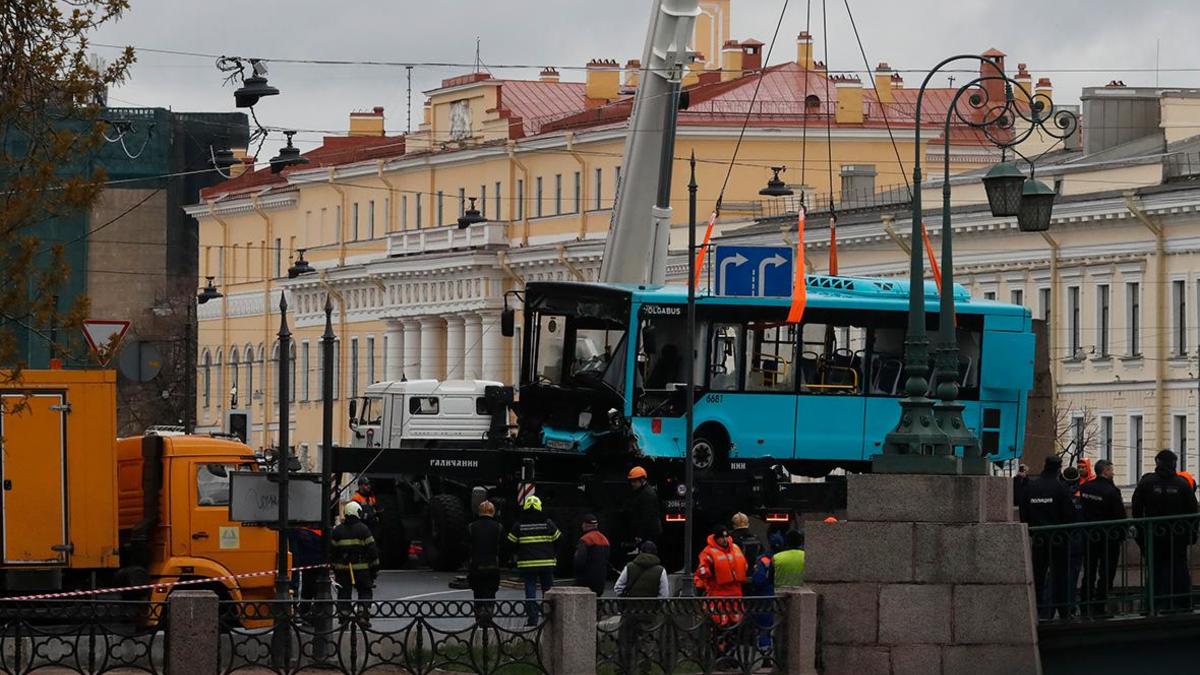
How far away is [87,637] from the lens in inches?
936

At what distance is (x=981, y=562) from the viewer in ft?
81.5

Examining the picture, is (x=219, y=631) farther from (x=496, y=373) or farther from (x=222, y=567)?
(x=496, y=373)

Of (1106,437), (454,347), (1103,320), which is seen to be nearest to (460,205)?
(454,347)

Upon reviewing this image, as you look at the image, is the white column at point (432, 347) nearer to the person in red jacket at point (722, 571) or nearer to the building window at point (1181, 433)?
the building window at point (1181, 433)

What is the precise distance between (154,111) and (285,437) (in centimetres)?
8319

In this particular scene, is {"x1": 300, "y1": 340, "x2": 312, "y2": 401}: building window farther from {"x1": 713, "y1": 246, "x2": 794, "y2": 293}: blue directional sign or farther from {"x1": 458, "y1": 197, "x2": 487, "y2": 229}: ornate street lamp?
{"x1": 713, "y1": 246, "x2": 794, "y2": 293}: blue directional sign

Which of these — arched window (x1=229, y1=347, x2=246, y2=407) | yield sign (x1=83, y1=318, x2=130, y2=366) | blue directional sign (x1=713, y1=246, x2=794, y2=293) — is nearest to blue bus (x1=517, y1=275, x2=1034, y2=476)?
blue directional sign (x1=713, y1=246, x2=794, y2=293)

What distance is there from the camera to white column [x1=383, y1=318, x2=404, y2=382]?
104812 mm

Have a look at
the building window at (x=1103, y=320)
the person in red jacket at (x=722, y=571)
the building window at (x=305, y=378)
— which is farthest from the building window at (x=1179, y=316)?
the building window at (x=305, y=378)

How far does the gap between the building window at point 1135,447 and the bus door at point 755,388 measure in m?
27.9

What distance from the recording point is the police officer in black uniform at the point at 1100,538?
87.9 ft

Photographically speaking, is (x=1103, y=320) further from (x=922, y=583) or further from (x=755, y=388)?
(x=922, y=583)

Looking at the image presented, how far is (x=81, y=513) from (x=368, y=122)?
283ft

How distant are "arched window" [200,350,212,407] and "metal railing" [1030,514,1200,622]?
9316 centimetres
